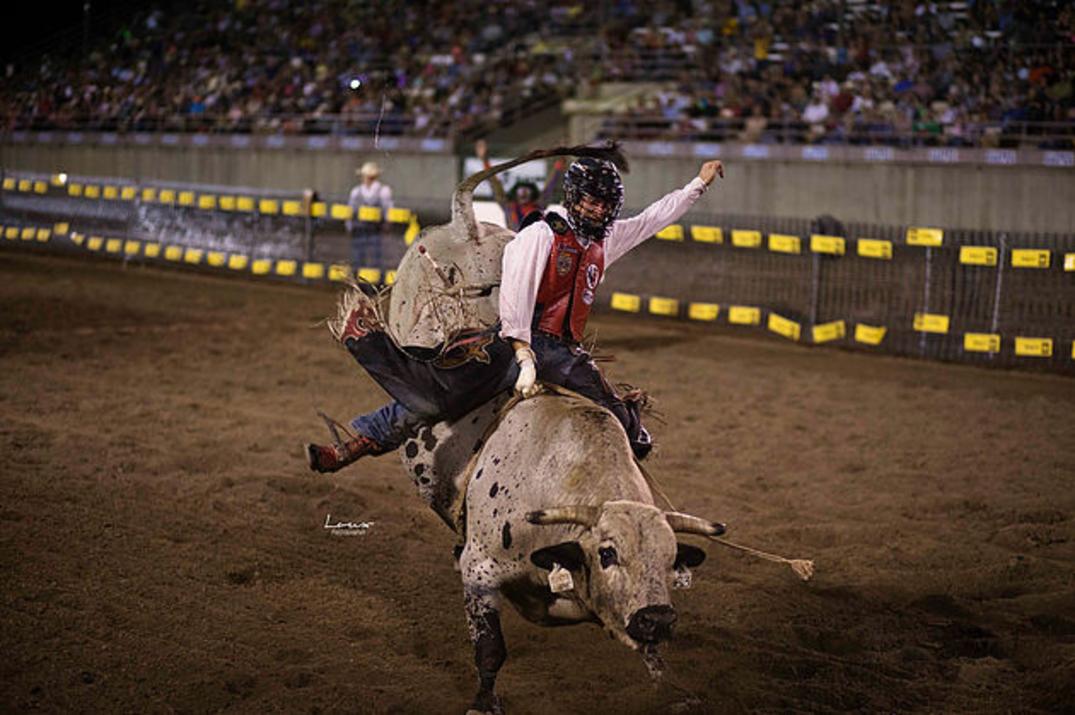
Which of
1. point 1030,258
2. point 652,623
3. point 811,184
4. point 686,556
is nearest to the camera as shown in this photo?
point 652,623

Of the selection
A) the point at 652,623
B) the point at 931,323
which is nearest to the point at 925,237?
the point at 931,323

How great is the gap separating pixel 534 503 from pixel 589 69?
23.1 m

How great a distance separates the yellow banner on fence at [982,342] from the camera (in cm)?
1434

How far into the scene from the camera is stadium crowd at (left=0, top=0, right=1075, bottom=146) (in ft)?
67.2

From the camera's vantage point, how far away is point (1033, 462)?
31.6 feet

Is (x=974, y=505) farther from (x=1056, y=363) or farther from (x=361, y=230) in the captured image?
(x=361, y=230)

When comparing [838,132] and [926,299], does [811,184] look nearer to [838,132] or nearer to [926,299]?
[838,132]

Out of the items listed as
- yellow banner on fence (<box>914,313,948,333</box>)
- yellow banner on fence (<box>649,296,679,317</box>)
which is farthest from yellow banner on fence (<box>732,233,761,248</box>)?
yellow banner on fence (<box>914,313,948,333</box>)

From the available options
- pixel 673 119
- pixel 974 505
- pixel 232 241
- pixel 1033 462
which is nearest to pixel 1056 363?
pixel 1033 462

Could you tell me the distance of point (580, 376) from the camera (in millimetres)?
5547

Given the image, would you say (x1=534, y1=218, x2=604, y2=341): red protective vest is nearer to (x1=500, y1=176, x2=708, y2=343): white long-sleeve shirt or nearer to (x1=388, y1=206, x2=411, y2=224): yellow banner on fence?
(x1=500, y1=176, x2=708, y2=343): white long-sleeve shirt

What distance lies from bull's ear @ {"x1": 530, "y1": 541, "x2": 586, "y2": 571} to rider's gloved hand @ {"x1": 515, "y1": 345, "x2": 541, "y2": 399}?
89 cm

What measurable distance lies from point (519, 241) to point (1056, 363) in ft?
35.8

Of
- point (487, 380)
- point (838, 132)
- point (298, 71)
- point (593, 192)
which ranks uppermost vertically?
point (298, 71)
